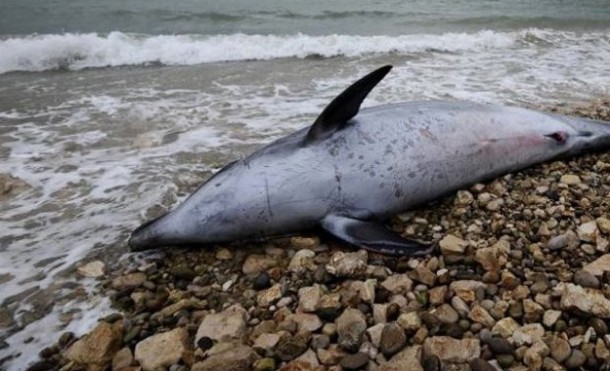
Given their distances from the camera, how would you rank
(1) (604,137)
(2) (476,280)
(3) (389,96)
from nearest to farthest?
(2) (476,280) → (1) (604,137) → (3) (389,96)

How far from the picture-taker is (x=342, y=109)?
344 cm

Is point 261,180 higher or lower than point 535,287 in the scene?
higher

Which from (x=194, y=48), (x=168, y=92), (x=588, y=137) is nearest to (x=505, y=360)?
(x=588, y=137)

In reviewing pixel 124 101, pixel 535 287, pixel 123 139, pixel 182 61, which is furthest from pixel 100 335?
Answer: pixel 182 61

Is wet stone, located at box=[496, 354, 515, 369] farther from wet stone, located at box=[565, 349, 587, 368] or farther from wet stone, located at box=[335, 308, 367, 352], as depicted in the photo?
wet stone, located at box=[335, 308, 367, 352]

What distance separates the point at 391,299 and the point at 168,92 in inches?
224

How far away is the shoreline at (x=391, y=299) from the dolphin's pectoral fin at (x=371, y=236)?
0.10 meters

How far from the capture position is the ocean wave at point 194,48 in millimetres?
10273

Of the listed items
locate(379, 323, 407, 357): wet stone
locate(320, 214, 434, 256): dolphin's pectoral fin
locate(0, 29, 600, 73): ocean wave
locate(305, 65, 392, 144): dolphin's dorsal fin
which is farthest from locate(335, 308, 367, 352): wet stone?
locate(0, 29, 600, 73): ocean wave

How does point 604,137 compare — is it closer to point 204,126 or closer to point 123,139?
point 204,126

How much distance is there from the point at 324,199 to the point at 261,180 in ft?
1.40

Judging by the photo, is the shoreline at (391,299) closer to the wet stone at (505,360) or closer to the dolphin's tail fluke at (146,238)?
the wet stone at (505,360)

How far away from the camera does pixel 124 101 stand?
6.91 metres

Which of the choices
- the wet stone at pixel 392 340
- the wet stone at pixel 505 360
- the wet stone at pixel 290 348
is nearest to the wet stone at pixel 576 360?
the wet stone at pixel 505 360
